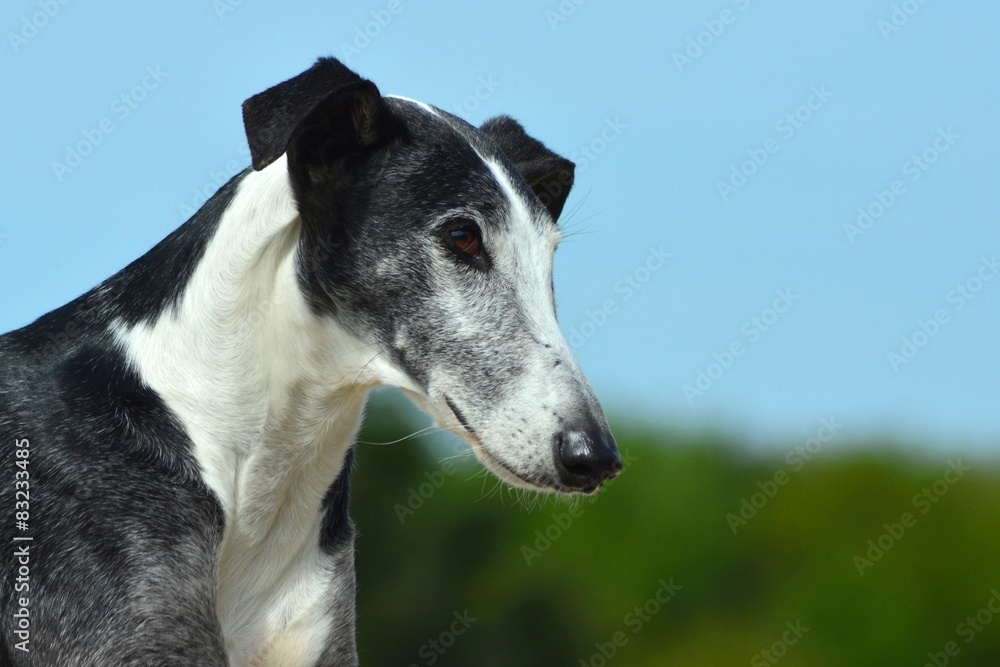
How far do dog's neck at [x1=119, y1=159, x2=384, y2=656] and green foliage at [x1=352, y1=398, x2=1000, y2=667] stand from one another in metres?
7.35

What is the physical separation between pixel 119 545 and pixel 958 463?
10221 mm

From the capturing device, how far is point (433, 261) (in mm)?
4668

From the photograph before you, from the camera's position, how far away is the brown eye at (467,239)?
15.4 feet

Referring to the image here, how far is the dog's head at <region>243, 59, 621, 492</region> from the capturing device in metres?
4.42

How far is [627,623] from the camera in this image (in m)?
12.9

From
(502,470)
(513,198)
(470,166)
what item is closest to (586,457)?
(502,470)

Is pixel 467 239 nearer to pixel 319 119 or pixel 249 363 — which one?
pixel 319 119

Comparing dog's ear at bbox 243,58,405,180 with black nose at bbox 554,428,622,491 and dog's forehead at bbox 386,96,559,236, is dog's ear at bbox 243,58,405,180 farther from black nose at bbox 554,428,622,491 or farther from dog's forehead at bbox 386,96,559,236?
black nose at bbox 554,428,622,491

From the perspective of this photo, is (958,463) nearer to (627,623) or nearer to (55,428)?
(627,623)

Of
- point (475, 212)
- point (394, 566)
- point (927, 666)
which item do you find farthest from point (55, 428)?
point (927, 666)

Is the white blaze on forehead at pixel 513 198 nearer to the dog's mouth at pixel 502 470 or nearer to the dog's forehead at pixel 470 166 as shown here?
the dog's forehead at pixel 470 166

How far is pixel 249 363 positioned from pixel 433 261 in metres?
0.86

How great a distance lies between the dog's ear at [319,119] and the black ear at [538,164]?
105 centimetres

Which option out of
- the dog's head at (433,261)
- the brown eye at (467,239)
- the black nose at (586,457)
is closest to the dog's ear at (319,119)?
the dog's head at (433,261)
